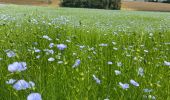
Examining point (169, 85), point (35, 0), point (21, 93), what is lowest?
point (35, 0)

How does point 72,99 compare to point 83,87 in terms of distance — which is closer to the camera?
point 72,99

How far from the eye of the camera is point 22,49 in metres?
3.81

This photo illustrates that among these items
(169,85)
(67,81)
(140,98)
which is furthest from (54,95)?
(169,85)

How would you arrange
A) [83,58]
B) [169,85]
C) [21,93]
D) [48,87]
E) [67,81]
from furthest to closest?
[83,58] → [169,85] → [67,81] → [48,87] → [21,93]

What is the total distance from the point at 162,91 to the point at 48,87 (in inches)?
35.5

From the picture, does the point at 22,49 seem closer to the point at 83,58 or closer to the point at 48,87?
the point at 83,58

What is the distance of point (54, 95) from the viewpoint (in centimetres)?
236

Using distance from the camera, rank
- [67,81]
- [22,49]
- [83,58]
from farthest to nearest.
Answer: [22,49], [83,58], [67,81]

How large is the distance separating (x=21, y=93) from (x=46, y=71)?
0.93 m

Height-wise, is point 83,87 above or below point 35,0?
above

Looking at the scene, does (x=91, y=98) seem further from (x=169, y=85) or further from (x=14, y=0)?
(x=14, y=0)

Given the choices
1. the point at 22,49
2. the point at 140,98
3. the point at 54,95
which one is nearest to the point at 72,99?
the point at 54,95

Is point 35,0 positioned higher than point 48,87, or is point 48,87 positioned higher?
Answer: point 48,87

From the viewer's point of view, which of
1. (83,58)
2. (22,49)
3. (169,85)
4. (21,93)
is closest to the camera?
(21,93)
